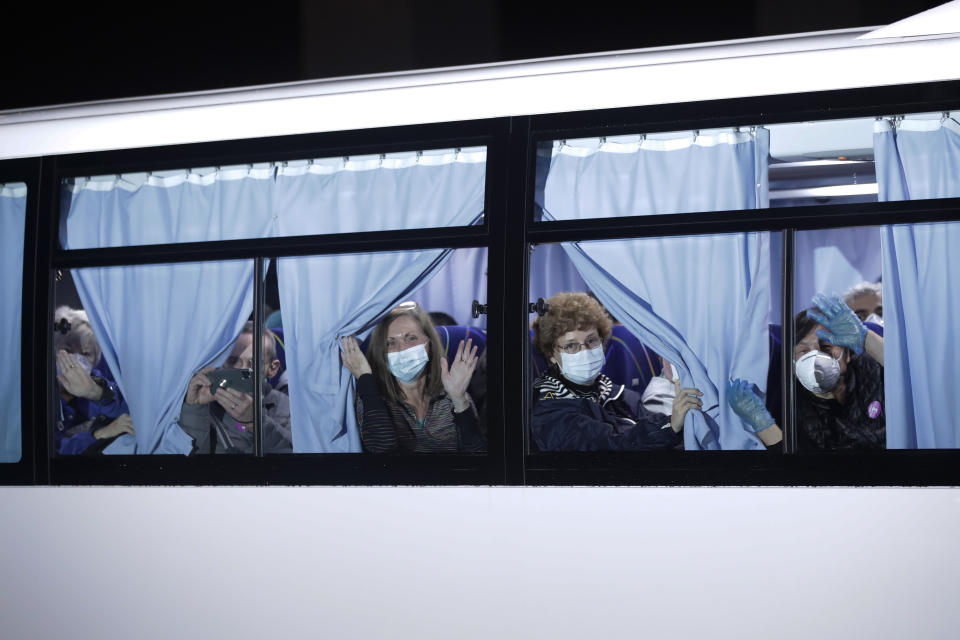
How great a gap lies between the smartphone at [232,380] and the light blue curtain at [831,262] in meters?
2.16

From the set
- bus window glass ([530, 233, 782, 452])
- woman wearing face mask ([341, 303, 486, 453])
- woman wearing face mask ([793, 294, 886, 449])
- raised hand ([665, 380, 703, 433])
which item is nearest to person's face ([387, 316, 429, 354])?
woman wearing face mask ([341, 303, 486, 453])

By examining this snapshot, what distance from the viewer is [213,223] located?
390cm

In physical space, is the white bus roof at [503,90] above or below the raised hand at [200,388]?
above

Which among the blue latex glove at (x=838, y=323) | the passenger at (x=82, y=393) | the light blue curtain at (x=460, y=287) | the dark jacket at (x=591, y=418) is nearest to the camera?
the blue latex glove at (x=838, y=323)

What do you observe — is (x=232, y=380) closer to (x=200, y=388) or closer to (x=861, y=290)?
(x=200, y=388)

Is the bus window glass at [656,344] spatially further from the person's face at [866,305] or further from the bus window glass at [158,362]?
the bus window glass at [158,362]

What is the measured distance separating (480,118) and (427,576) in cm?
179

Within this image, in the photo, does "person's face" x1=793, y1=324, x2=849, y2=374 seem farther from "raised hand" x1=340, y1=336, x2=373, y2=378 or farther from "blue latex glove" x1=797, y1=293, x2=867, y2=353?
"raised hand" x1=340, y1=336, x2=373, y2=378

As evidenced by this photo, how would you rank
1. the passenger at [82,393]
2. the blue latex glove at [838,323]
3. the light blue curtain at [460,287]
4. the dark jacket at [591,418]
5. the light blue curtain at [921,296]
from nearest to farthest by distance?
the light blue curtain at [921,296]
the blue latex glove at [838,323]
the dark jacket at [591,418]
the light blue curtain at [460,287]
the passenger at [82,393]

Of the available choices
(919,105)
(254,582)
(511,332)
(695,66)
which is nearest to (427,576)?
(254,582)

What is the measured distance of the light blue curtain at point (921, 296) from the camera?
320 centimetres

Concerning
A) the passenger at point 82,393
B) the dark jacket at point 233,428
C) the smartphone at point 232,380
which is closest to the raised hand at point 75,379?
the passenger at point 82,393

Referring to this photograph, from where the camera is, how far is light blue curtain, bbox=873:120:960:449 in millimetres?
3203

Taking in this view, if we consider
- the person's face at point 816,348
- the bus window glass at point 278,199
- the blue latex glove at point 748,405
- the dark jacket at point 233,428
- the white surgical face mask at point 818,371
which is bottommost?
the dark jacket at point 233,428
